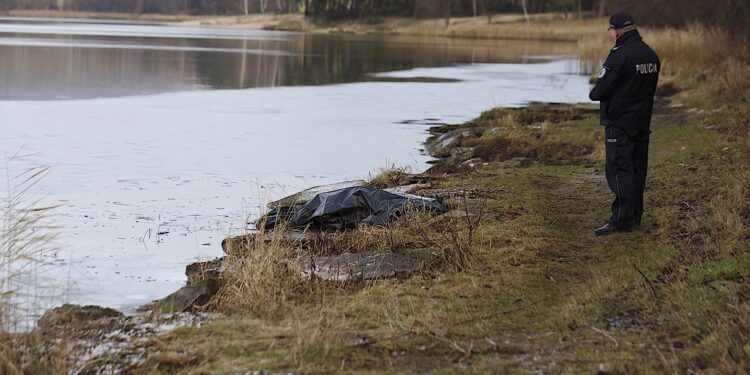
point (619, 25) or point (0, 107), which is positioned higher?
point (619, 25)

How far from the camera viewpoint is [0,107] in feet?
67.1

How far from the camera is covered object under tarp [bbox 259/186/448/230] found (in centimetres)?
991

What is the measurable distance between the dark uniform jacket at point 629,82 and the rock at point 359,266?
2.20 metres

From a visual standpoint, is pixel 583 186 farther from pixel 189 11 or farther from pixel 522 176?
pixel 189 11

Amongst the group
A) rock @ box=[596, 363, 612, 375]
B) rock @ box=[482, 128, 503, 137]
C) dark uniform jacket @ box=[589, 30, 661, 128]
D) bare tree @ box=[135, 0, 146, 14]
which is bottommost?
rock @ box=[596, 363, 612, 375]

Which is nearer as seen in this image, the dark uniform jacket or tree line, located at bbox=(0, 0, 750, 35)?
the dark uniform jacket

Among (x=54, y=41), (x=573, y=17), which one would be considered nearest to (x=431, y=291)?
(x=54, y=41)

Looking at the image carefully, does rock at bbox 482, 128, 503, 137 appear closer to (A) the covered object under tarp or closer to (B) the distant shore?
(A) the covered object under tarp

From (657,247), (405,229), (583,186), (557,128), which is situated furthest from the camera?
(557,128)

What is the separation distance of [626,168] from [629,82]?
749 mm

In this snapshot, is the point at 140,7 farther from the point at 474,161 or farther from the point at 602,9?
the point at 474,161

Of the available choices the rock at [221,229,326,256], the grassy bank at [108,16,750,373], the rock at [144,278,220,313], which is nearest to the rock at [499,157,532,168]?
the grassy bank at [108,16,750,373]

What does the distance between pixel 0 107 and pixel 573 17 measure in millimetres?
63896

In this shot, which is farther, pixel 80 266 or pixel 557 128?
pixel 557 128
